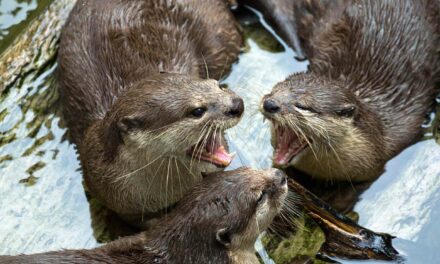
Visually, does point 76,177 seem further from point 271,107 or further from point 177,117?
point 271,107

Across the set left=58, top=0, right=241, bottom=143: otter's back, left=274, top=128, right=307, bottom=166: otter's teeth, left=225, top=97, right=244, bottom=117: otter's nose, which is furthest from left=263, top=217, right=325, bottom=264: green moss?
left=58, top=0, right=241, bottom=143: otter's back

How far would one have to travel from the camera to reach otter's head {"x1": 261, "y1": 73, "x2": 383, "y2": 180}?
4.18 metres

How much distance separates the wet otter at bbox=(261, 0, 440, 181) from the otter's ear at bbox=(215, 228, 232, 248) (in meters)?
0.77

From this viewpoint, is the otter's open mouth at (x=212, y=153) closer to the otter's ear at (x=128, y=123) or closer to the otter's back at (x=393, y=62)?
the otter's ear at (x=128, y=123)

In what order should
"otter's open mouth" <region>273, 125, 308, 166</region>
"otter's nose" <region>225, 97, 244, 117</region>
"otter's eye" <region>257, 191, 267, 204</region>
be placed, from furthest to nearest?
"otter's open mouth" <region>273, 125, 308, 166</region> → "otter's nose" <region>225, 97, 244, 117</region> → "otter's eye" <region>257, 191, 267, 204</region>

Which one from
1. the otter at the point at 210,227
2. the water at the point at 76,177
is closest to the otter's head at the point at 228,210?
the otter at the point at 210,227

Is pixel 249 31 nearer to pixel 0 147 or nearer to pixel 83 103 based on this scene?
pixel 83 103

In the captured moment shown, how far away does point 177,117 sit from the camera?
3.91 meters

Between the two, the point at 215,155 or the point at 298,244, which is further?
the point at 298,244

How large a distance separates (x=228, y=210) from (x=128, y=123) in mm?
650

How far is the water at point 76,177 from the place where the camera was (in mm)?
4344

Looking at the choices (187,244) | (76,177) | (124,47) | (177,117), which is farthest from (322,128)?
(76,177)

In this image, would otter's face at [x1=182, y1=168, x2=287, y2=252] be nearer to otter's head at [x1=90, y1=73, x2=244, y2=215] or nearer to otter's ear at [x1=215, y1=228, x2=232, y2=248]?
otter's ear at [x1=215, y1=228, x2=232, y2=248]

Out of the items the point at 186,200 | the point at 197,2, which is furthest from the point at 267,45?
the point at 186,200
